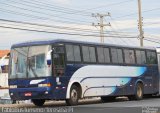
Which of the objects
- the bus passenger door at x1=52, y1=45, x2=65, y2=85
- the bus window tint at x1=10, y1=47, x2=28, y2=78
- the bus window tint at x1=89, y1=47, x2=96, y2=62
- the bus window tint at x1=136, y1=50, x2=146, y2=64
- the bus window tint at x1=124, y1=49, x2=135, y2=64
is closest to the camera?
the bus passenger door at x1=52, y1=45, x2=65, y2=85

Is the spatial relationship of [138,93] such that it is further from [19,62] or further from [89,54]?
[19,62]

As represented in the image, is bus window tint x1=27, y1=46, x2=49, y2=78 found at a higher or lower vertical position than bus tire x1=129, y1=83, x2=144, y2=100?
higher

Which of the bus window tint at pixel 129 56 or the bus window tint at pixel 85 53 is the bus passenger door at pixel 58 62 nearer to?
the bus window tint at pixel 85 53

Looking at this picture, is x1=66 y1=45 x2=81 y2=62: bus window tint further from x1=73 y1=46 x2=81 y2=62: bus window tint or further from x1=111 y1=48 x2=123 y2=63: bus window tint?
x1=111 y1=48 x2=123 y2=63: bus window tint

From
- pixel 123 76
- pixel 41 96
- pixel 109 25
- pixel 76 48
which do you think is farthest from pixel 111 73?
pixel 109 25

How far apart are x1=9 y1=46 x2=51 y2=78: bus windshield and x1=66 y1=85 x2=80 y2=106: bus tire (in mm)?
1955

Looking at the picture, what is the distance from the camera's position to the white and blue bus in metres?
23.7

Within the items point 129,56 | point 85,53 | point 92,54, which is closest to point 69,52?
point 85,53

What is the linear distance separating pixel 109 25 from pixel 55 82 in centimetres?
4637

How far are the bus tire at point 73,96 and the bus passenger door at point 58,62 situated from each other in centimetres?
110

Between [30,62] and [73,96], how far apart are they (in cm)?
279

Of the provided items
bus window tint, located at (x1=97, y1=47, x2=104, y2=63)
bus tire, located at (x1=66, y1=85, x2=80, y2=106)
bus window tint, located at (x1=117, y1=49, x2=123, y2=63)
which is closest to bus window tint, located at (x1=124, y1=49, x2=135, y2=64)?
bus window tint, located at (x1=117, y1=49, x2=123, y2=63)

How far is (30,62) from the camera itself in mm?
24031

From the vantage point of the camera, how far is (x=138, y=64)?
102 feet
